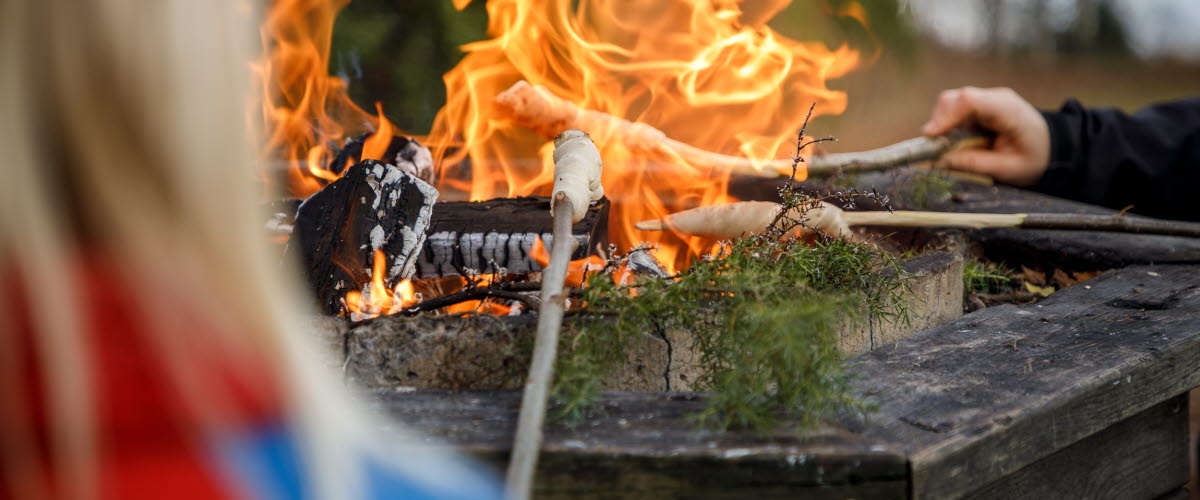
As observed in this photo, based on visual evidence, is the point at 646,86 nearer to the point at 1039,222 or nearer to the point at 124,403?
the point at 1039,222

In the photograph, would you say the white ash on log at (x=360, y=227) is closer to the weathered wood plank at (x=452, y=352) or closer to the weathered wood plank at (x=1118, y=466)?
the weathered wood plank at (x=452, y=352)

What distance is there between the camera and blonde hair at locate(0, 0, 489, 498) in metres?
0.75

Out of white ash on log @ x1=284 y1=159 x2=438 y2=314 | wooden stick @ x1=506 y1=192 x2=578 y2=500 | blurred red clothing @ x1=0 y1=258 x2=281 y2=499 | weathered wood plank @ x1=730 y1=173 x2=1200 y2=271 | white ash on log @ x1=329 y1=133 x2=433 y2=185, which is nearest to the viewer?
blurred red clothing @ x1=0 y1=258 x2=281 y2=499

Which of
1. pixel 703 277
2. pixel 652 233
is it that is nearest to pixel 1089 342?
pixel 703 277

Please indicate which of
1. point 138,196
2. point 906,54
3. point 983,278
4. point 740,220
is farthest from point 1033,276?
point 906,54

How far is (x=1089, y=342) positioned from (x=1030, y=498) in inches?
14.1

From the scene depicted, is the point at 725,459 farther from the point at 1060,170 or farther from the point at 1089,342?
the point at 1060,170

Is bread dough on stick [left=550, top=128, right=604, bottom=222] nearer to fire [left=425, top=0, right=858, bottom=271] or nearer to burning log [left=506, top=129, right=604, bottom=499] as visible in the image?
burning log [left=506, top=129, right=604, bottom=499]

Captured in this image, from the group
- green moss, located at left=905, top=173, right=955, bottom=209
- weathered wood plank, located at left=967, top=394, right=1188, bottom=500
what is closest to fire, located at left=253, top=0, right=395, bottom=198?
green moss, located at left=905, top=173, right=955, bottom=209

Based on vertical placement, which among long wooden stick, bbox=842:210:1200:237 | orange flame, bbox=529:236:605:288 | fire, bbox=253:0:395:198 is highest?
fire, bbox=253:0:395:198

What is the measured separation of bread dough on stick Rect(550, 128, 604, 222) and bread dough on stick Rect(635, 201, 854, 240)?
17.7 inches

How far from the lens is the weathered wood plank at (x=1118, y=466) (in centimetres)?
168

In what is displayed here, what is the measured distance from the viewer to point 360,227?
84.0 inches

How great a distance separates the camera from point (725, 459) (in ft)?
4.08
